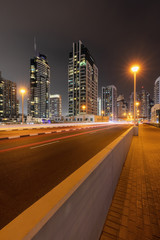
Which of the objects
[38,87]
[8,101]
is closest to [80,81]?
[38,87]

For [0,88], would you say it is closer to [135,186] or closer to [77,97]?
[77,97]

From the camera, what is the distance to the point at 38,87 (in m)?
165

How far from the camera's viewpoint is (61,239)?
1.10 meters

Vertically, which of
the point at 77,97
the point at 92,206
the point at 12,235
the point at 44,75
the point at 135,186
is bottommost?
the point at 135,186

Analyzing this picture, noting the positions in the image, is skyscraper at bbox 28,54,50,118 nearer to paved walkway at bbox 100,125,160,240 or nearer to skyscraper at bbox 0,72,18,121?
skyscraper at bbox 0,72,18,121

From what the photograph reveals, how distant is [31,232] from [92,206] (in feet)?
3.96

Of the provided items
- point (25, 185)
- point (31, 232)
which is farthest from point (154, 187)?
point (31, 232)

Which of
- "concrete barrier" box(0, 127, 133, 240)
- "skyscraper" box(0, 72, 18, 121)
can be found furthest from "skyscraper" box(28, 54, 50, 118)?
"concrete barrier" box(0, 127, 133, 240)

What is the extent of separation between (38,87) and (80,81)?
8009 cm

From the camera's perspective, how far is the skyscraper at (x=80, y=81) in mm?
111250

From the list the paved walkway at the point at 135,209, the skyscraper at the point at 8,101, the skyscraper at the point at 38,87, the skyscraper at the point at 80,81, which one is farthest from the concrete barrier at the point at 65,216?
the skyscraper at the point at 38,87

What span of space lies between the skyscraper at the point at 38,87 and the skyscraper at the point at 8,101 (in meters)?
21.2

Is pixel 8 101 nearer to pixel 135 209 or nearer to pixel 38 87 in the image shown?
pixel 38 87

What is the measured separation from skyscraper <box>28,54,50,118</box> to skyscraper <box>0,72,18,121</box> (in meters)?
21.2
